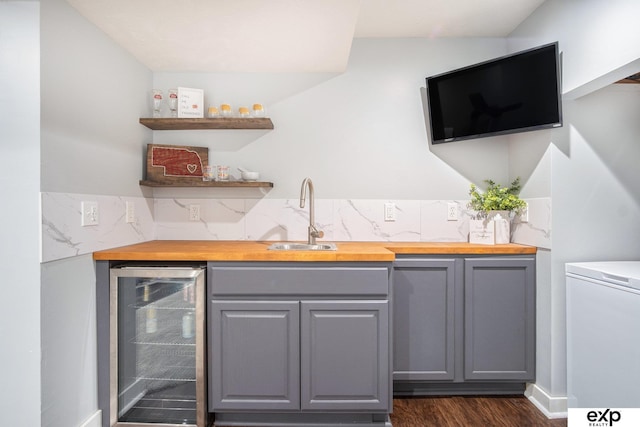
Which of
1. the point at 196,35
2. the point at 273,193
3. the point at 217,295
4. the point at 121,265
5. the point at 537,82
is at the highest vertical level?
the point at 196,35

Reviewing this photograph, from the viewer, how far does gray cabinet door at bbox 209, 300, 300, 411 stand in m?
1.86

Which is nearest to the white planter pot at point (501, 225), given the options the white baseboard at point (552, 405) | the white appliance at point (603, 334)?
the white appliance at point (603, 334)

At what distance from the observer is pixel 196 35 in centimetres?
203

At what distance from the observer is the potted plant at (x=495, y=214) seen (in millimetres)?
2297

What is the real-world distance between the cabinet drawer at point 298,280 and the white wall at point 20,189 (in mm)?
786

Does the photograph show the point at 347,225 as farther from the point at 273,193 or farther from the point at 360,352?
the point at 360,352

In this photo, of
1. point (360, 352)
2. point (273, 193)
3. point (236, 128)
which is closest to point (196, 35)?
point (236, 128)

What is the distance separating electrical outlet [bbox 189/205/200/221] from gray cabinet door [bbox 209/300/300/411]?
3.03ft

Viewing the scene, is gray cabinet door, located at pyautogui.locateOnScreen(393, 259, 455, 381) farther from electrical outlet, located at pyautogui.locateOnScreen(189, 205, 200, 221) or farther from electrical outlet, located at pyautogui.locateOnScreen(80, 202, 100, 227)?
electrical outlet, located at pyautogui.locateOnScreen(80, 202, 100, 227)

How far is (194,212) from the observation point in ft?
8.50

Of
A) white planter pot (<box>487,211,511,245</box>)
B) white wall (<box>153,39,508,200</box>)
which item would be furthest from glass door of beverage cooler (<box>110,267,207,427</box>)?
white planter pot (<box>487,211,511,245</box>)

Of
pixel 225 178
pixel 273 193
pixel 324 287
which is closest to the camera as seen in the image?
pixel 324 287

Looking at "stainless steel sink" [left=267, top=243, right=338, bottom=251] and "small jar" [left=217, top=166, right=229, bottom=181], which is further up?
"small jar" [left=217, top=166, right=229, bottom=181]

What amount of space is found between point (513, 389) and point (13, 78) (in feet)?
10.4
